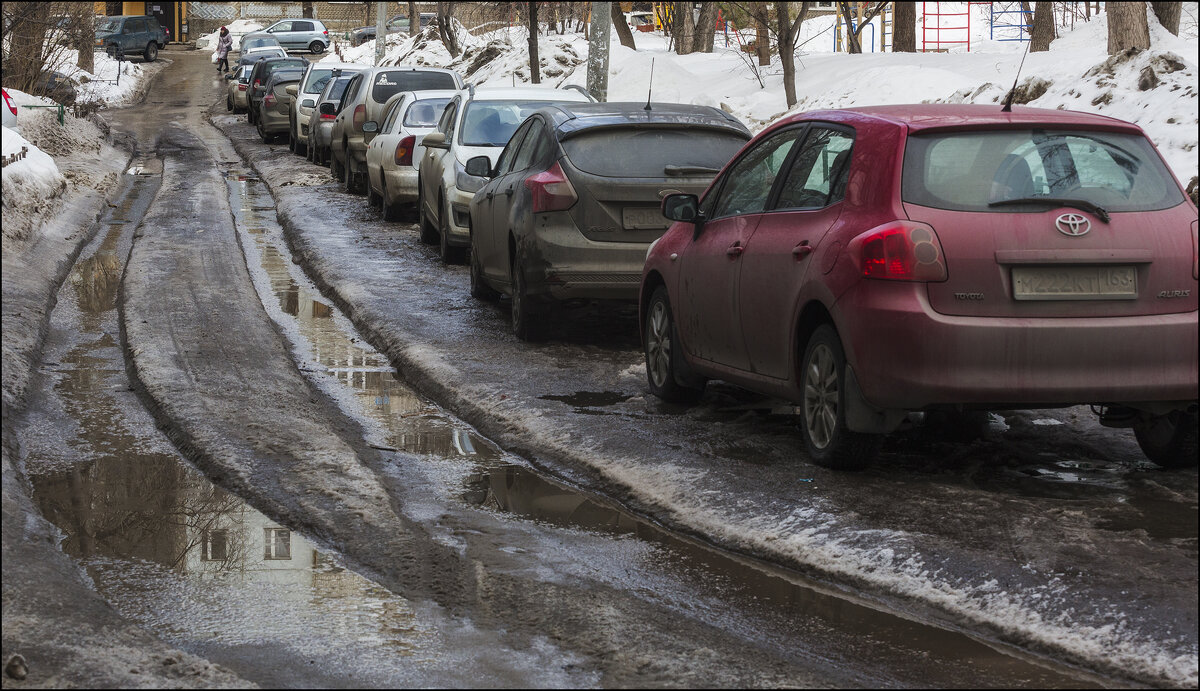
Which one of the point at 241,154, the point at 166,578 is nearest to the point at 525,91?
the point at 166,578

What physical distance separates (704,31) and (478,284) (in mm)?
26437

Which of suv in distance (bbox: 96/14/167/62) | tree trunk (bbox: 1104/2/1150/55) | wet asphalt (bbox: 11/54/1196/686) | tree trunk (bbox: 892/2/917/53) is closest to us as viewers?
wet asphalt (bbox: 11/54/1196/686)

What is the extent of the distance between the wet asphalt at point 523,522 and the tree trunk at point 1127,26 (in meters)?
8.74

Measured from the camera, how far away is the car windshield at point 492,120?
48.1 feet

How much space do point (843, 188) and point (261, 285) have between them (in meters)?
8.08

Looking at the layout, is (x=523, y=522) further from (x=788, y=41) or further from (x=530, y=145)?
(x=788, y=41)

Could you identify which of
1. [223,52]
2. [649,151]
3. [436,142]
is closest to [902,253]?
[649,151]

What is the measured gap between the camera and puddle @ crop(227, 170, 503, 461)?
24.5ft

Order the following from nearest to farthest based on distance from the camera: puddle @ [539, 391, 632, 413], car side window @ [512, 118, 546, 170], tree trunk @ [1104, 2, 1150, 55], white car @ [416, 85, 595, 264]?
puddle @ [539, 391, 632, 413]
car side window @ [512, 118, 546, 170]
white car @ [416, 85, 595, 264]
tree trunk @ [1104, 2, 1150, 55]

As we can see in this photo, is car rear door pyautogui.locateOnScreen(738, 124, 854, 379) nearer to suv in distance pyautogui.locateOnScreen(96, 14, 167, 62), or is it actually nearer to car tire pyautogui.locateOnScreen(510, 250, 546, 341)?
car tire pyautogui.locateOnScreen(510, 250, 546, 341)

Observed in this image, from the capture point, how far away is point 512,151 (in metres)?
11.5

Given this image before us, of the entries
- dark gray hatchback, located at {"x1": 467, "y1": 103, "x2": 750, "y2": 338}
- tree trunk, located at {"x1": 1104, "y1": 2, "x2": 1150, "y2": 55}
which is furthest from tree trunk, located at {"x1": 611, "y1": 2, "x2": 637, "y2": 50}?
dark gray hatchback, located at {"x1": 467, "y1": 103, "x2": 750, "y2": 338}

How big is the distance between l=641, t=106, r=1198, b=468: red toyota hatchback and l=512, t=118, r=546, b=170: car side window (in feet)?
14.0

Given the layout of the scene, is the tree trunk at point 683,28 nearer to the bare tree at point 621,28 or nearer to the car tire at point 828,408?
the bare tree at point 621,28
